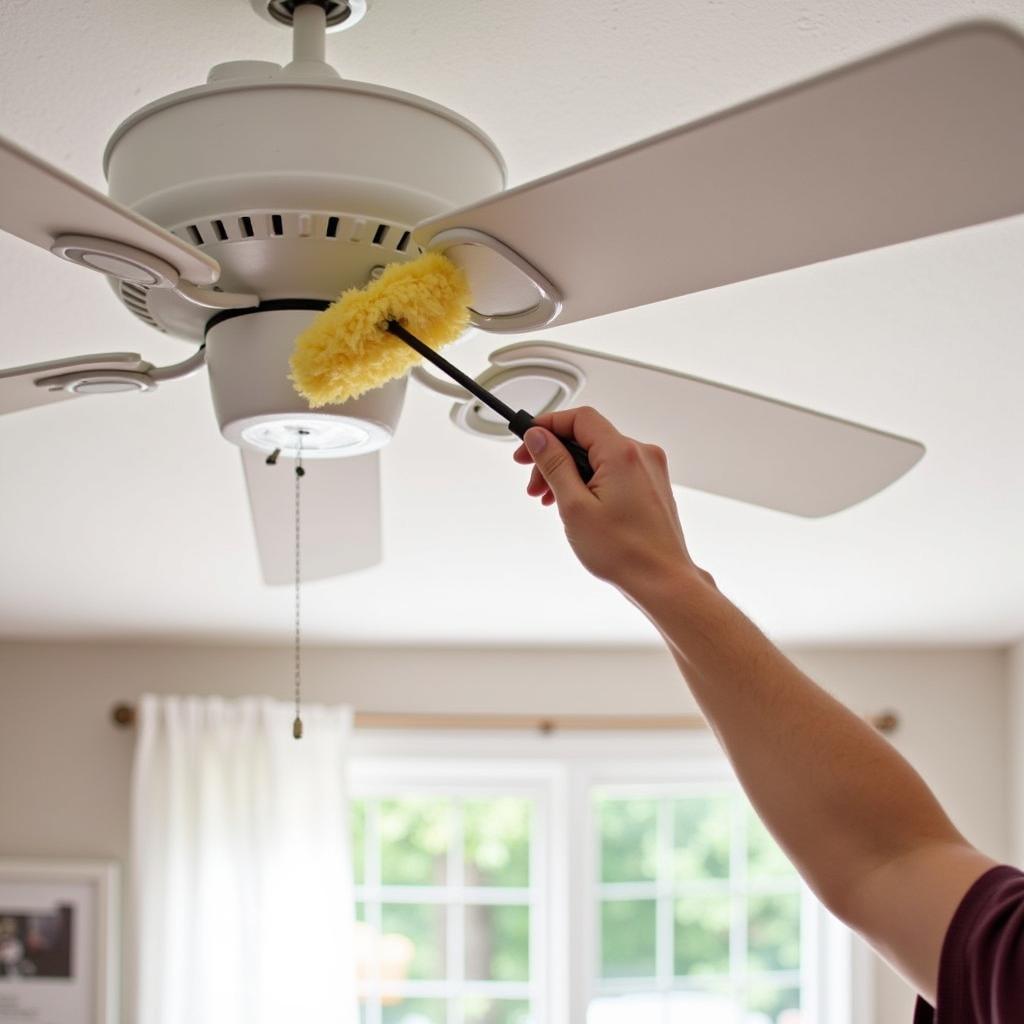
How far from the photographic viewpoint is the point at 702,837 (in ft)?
11.4

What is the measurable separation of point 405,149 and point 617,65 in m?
0.35

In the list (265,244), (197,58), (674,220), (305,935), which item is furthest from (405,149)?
(305,935)

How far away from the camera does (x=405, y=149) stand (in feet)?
3.11

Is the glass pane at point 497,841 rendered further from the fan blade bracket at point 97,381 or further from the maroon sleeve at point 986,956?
the maroon sleeve at point 986,956

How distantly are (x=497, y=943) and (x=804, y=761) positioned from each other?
2.78m

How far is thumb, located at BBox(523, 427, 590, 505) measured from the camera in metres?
0.85

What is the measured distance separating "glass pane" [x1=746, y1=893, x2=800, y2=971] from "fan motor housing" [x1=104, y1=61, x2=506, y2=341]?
2893 millimetres

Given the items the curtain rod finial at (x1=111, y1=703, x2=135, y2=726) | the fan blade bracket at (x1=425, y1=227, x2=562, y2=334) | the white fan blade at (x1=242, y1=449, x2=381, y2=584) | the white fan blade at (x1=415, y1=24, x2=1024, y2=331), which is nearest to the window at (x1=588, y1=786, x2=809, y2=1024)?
the curtain rod finial at (x1=111, y1=703, x2=135, y2=726)

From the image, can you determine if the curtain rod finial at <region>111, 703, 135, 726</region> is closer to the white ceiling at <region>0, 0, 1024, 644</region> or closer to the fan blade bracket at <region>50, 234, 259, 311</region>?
the white ceiling at <region>0, 0, 1024, 644</region>

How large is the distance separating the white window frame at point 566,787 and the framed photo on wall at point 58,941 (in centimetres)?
69

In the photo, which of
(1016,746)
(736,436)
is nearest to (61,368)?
(736,436)

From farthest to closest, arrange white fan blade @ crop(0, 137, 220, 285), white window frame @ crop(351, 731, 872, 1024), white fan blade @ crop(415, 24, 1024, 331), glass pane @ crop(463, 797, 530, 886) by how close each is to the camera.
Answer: glass pane @ crop(463, 797, 530, 886)
white window frame @ crop(351, 731, 872, 1024)
white fan blade @ crop(0, 137, 220, 285)
white fan blade @ crop(415, 24, 1024, 331)

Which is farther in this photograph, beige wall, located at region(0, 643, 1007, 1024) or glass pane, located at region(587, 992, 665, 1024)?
glass pane, located at region(587, 992, 665, 1024)

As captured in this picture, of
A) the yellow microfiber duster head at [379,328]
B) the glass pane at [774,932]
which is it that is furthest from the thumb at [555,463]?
the glass pane at [774,932]
